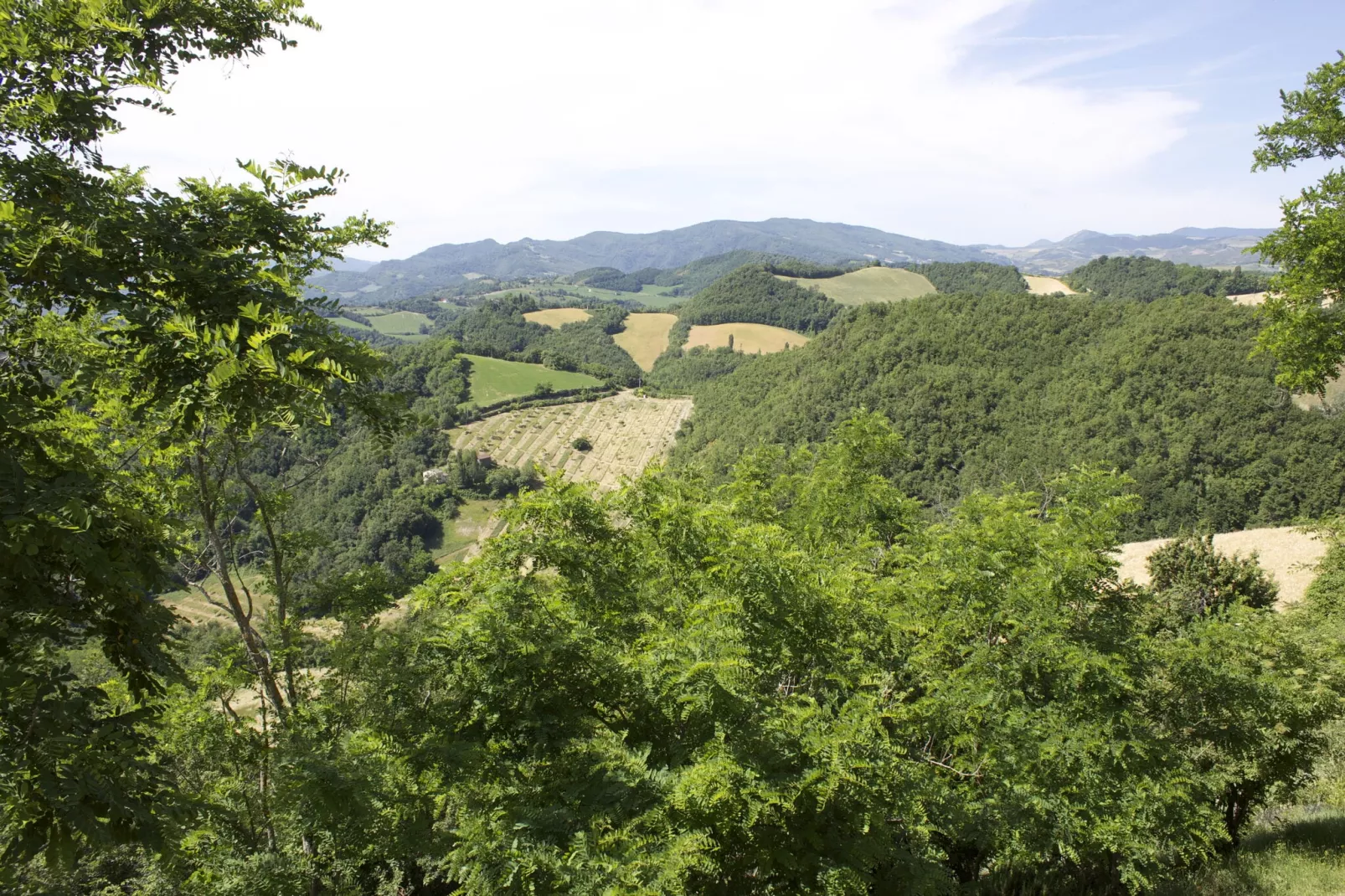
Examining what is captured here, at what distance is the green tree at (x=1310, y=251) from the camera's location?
967 cm

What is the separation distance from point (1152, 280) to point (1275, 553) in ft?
524

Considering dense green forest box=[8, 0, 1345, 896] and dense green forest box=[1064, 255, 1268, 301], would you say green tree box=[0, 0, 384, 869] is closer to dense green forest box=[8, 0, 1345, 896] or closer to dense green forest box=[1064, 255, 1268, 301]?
dense green forest box=[8, 0, 1345, 896]

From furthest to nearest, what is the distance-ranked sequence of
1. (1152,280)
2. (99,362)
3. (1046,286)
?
(1046,286), (1152,280), (99,362)

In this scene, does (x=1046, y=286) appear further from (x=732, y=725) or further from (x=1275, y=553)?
(x=732, y=725)

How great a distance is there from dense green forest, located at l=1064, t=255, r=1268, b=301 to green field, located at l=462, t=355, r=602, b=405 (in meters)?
117

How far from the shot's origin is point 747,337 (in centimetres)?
16750

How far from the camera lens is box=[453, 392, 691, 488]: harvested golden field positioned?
112m

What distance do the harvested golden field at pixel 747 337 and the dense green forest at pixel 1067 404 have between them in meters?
46.8

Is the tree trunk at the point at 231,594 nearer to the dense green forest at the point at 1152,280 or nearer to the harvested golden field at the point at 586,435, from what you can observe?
the harvested golden field at the point at 586,435

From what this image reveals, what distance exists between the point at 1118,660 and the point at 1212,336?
9201 cm

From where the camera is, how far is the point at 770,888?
21.5 feet

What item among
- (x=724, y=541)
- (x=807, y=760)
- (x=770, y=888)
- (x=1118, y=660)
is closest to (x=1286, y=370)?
(x=1118, y=660)

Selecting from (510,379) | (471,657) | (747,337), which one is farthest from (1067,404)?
(510,379)

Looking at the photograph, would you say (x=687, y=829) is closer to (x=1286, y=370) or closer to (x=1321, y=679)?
(x=1286, y=370)
